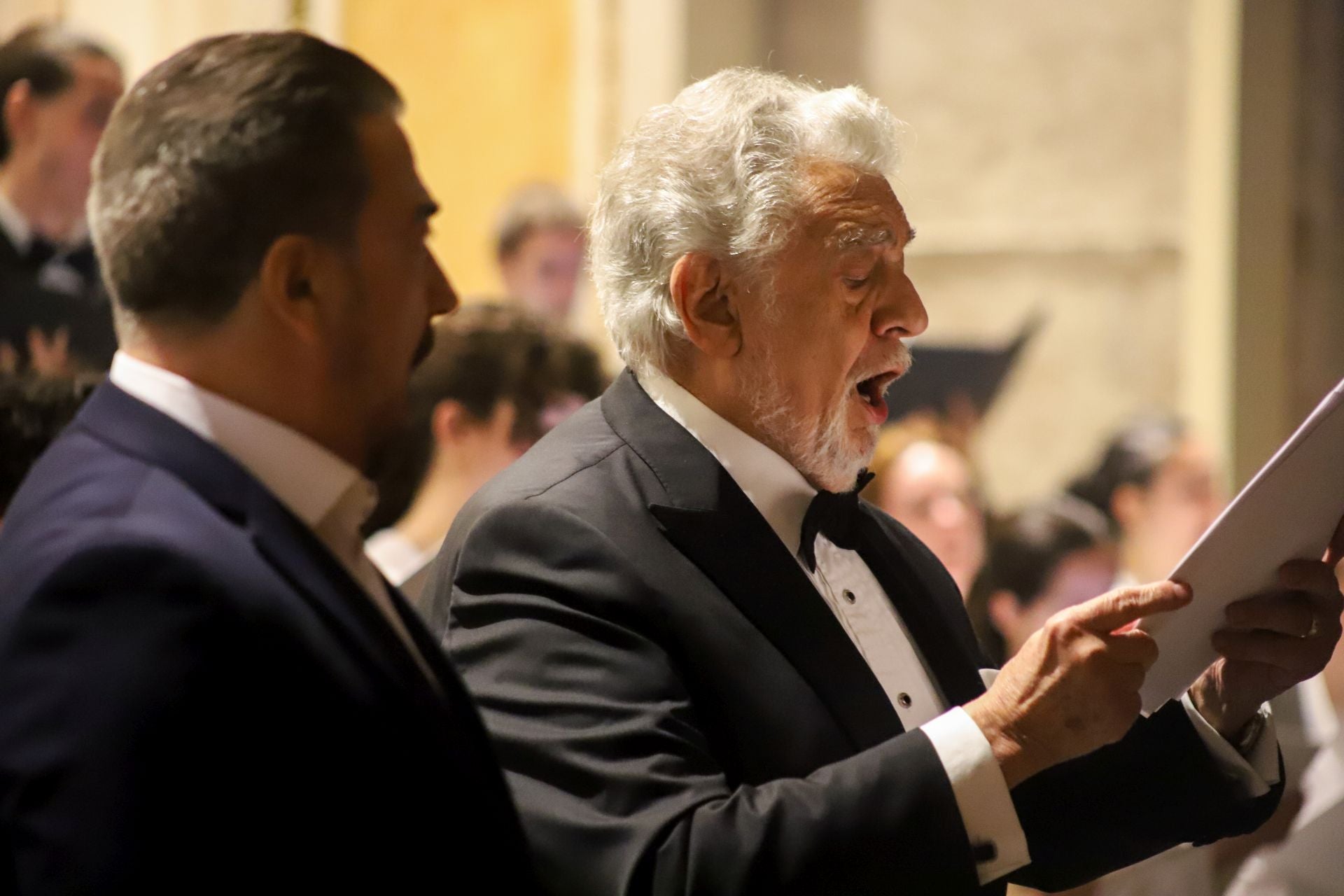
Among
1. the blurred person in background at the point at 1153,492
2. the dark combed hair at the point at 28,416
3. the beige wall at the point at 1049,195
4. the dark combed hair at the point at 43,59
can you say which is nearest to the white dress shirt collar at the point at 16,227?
the dark combed hair at the point at 43,59

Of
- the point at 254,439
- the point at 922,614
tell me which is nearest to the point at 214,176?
the point at 254,439

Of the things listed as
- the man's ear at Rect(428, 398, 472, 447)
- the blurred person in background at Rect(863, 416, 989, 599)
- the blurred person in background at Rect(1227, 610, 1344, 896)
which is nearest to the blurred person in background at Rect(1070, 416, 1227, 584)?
the blurred person in background at Rect(863, 416, 989, 599)

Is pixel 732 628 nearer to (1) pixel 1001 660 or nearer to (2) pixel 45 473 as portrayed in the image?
(2) pixel 45 473

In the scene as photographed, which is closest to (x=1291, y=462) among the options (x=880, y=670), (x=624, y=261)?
(x=880, y=670)

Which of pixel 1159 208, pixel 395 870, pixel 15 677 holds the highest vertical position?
pixel 15 677

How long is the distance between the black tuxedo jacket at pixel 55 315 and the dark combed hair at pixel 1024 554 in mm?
2385

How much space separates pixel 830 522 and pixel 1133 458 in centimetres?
387

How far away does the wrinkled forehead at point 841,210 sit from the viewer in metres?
2.29

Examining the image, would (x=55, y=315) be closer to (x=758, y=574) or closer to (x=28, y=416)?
(x=28, y=416)

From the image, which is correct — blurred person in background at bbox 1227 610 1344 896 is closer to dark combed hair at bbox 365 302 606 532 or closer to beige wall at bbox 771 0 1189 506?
dark combed hair at bbox 365 302 606 532

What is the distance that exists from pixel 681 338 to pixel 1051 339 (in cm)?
625

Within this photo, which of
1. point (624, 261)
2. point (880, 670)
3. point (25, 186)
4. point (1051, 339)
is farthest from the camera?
point (1051, 339)

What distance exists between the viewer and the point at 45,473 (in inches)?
54.2

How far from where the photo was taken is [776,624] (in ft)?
6.89
